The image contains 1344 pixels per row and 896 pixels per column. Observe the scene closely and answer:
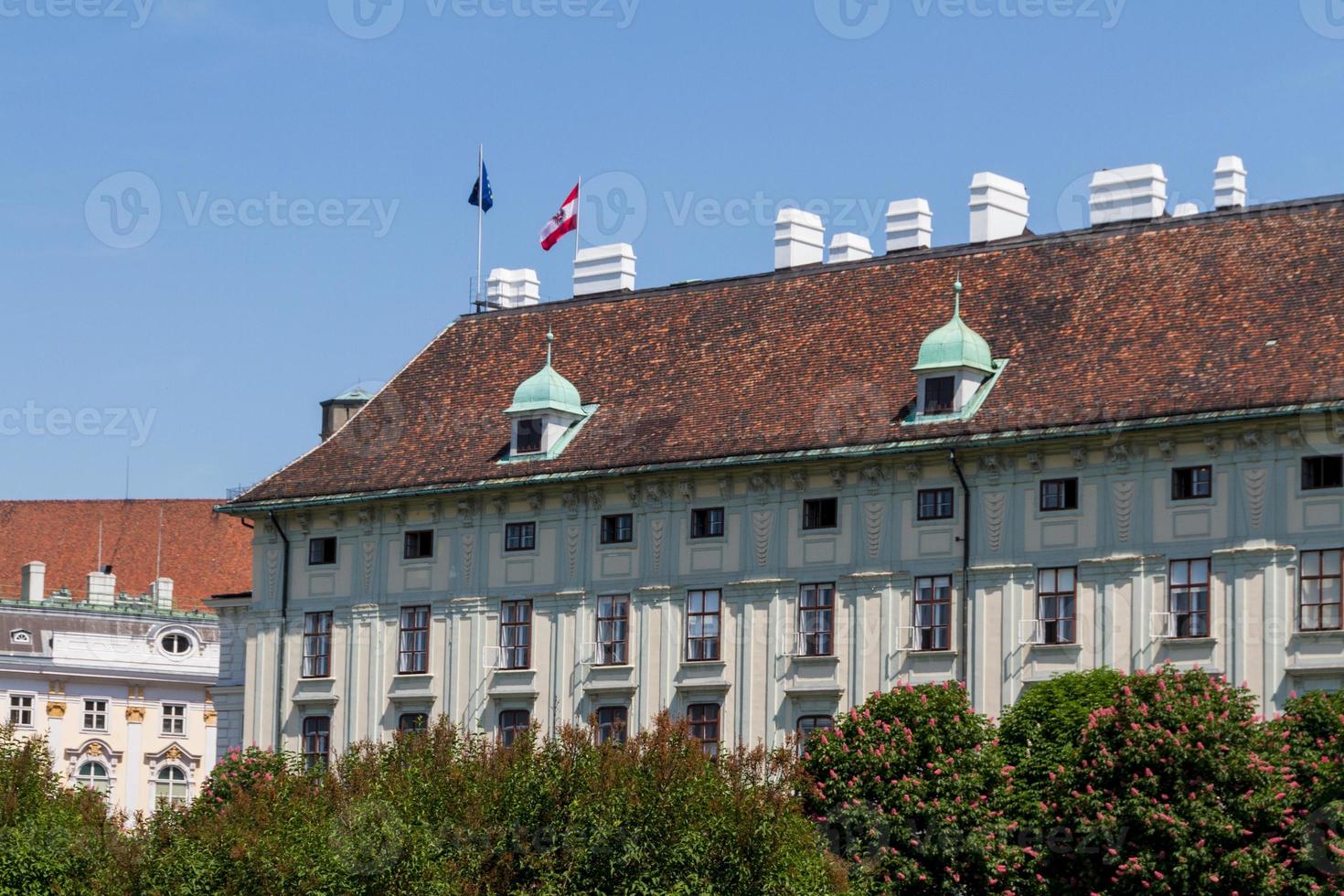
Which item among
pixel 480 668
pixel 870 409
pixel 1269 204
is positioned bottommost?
pixel 480 668

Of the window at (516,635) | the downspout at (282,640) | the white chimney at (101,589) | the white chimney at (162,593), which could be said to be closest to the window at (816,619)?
the window at (516,635)

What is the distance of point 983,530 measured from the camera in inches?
2707

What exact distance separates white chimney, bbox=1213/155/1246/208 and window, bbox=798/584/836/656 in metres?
13.4

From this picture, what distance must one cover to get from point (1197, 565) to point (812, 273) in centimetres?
1650

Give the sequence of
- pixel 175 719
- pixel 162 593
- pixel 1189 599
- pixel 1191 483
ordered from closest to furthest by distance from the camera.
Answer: pixel 1189 599
pixel 1191 483
pixel 175 719
pixel 162 593

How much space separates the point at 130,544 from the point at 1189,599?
7817 cm

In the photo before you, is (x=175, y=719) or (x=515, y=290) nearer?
(x=515, y=290)

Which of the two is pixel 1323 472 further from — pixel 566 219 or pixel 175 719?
pixel 175 719

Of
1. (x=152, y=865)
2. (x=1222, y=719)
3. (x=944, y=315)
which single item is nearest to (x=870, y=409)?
(x=944, y=315)

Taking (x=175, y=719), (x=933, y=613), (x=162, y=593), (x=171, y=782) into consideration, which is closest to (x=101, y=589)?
(x=162, y=593)

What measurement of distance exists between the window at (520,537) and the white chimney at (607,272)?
905 centimetres

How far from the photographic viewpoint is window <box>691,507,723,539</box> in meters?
73.2

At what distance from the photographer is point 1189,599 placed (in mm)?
65438

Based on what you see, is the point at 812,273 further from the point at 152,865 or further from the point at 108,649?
the point at 108,649
